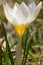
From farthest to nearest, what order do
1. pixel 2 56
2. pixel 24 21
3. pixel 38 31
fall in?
1. pixel 38 31
2. pixel 2 56
3. pixel 24 21

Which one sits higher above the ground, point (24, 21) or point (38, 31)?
point (24, 21)

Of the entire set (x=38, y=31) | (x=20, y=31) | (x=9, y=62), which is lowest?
(x=38, y=31)

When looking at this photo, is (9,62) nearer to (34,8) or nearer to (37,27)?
(34,8)

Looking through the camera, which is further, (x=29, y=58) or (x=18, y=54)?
(x=29, y=58)

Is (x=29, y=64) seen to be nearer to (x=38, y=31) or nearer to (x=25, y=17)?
(x=25, y=17)

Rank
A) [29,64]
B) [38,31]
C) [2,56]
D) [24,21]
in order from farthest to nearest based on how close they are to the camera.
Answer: [38,31], [29,64], [2,56], [24,21]

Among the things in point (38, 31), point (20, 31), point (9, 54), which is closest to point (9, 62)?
point (9, 54)

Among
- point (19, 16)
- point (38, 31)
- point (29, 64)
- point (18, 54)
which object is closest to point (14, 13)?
point (19, 16)

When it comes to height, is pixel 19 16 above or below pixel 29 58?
above

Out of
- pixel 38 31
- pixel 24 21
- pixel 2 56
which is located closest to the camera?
pixel 24 21
